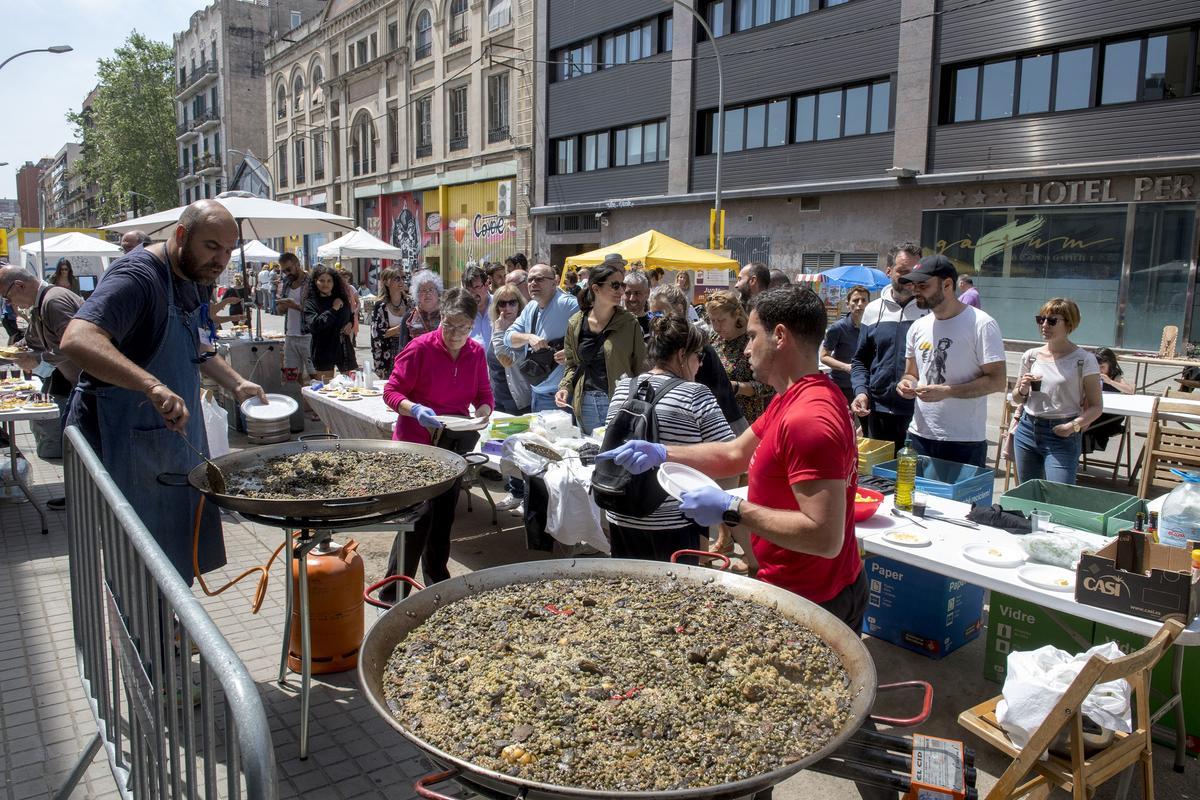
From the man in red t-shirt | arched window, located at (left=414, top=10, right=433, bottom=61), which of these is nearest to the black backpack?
the man in red t-shirt

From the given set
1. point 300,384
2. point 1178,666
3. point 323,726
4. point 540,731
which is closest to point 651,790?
point 540,731

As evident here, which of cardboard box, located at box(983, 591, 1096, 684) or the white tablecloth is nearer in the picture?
the white tablecloth

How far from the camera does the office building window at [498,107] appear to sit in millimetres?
31578

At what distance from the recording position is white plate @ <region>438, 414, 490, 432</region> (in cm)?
467

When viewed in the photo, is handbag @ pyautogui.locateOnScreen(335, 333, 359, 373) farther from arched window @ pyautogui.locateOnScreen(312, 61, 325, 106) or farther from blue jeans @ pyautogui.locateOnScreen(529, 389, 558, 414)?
arched window @ pyautogui.locateOnScreen(312, 61, 325, 106)

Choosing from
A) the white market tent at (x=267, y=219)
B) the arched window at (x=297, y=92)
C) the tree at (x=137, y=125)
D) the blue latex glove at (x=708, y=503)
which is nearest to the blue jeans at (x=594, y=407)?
the blue latex glove at (x=708, y=503)

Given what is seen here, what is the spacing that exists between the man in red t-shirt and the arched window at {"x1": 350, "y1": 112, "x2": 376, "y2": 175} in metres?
40.8

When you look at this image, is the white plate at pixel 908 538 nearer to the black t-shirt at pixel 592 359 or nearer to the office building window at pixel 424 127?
the black t-shirt at pixel 592 359

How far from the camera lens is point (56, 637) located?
4.48 meters

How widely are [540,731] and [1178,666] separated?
3.08 m

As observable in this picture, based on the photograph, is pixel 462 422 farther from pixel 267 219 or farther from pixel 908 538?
pixel 267 219

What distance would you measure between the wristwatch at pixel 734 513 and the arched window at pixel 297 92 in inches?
1988

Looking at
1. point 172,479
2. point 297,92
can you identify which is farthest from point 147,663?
point 297,92

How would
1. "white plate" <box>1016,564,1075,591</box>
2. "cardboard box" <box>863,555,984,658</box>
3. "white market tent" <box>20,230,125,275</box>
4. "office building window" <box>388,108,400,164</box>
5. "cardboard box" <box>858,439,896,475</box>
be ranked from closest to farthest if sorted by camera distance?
1. "white plate" <box>1016,564,1075,591</box>
2. "cardboard box" <box>863,555,984,658</box>
3. "cardboard box" <box>858,439,896,475</box>
4. "white market tent" <box>20,230,125,275</box>
5. "office building window" <box>388,108,400,164</box>
